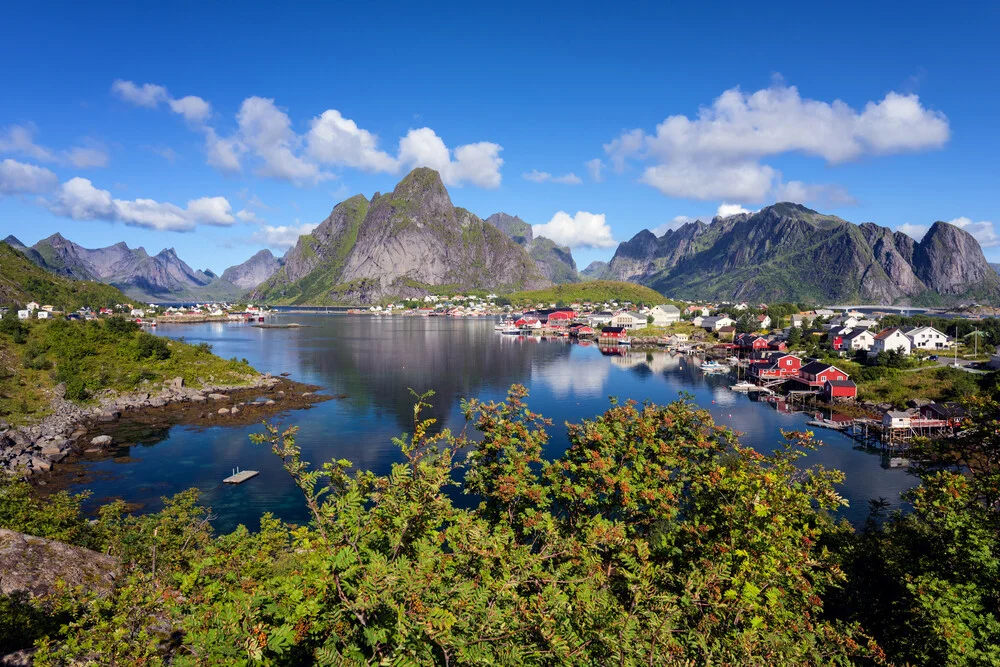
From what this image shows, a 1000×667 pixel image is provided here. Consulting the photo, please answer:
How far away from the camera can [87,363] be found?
43938 millimetres

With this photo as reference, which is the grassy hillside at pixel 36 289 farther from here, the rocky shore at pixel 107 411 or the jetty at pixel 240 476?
the jetty at pixel 240 476

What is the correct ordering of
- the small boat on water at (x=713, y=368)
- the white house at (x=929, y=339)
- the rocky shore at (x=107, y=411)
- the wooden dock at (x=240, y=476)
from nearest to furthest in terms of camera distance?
the wooden dock at (x=240, y=476) → the rocky shore at (x=107, y=411) → the white house at (x=929, y=339) → the small boat on water at (x=713, y=368)

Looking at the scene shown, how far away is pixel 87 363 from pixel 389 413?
2779cm

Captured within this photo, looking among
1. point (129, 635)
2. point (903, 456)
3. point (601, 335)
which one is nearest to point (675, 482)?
point (129, 635)

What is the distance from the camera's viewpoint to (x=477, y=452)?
441 inches

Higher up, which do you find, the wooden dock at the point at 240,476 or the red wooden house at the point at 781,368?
the red wooden house at the point at 781,368

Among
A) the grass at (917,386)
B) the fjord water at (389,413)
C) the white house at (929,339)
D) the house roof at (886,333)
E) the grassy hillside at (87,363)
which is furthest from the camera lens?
the white house at (929,339)

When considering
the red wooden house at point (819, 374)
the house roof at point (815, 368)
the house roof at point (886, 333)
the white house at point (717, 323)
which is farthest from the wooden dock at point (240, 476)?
the white house at point (717, 323)

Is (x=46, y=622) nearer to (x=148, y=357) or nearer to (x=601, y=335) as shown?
(x=148, y=357)

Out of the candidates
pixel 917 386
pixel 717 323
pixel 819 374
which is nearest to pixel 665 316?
pixel 717 323

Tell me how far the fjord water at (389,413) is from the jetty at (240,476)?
16.7 inches

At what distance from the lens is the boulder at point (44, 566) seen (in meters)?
10.2

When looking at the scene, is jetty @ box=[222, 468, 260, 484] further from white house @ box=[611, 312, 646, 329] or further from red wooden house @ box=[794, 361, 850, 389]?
white house @ box=[611, 312, 646, 329]

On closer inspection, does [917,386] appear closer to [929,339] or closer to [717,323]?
[929,339]
